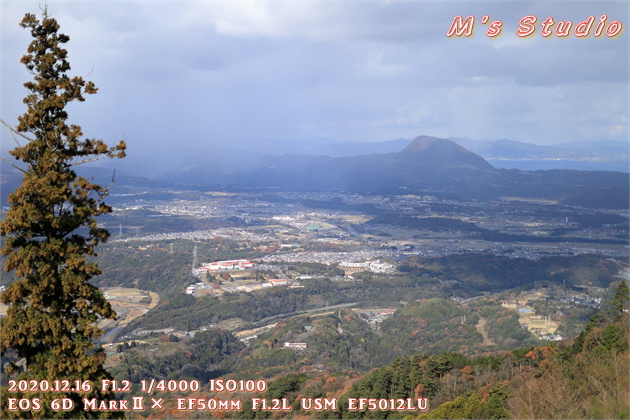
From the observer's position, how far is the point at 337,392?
1358 centimetres

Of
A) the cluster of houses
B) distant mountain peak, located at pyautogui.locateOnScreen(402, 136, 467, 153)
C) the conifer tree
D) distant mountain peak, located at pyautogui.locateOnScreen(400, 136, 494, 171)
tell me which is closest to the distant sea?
distant mountain peak, located at pyautogui.locateOnScreen(402, 136, 467, 153)

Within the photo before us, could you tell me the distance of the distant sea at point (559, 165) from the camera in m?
118

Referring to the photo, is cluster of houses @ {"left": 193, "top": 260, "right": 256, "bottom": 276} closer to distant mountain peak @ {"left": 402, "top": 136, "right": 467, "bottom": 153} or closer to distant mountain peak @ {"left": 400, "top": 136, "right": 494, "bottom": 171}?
distant mountain peak @ {"left": 400, "top": 136, "right": 494, "bottom": 171}

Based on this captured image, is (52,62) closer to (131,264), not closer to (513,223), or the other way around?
(131,264)

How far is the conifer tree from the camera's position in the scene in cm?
568

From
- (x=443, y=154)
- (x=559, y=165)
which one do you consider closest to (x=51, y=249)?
(x=443, y=154)

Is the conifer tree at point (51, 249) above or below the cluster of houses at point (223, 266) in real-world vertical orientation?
above

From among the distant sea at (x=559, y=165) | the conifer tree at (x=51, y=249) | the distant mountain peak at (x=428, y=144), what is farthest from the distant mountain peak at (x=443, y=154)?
the conifer tree at (x=51, y=249)

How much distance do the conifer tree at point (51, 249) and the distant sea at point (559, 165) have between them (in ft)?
403

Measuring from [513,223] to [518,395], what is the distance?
51.9m

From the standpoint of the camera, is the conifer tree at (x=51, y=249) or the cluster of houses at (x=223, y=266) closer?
the conifer tree at (x=51, y=249)

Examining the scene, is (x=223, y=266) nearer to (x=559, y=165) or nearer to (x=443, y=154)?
(x=443, y=154)

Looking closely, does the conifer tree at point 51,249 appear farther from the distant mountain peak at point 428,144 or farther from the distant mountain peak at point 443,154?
the distant mountain peak at point 428,144

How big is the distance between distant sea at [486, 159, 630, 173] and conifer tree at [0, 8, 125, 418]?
123 m
